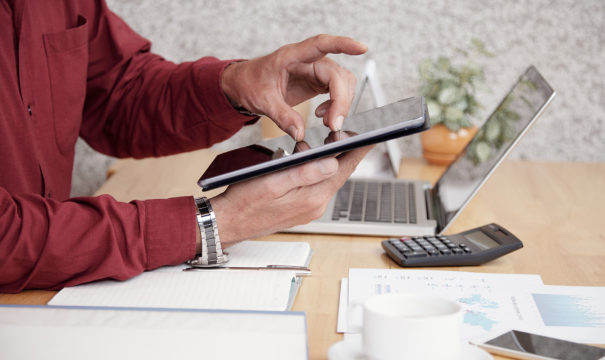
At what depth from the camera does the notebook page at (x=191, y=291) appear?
511mm

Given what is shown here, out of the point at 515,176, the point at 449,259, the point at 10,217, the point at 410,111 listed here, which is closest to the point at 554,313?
the point at 449,259

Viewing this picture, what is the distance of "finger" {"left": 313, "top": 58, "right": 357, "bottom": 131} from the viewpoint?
0.61 meters

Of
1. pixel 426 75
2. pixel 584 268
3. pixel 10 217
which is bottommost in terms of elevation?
pixel 584 268

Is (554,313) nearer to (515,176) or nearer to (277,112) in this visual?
(277,112)

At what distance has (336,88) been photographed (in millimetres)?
653

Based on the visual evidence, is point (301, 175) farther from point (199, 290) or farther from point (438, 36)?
point (438, 36)

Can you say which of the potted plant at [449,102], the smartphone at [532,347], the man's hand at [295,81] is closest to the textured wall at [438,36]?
the potted plant at [449,102]

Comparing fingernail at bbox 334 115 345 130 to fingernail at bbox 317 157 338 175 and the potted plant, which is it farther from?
the potted plant

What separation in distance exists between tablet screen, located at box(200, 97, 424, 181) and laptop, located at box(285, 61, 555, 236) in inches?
6.6

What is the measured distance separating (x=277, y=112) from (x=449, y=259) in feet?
0.90

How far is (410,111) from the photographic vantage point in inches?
21.4

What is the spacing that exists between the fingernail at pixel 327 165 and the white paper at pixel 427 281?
130 millimetres

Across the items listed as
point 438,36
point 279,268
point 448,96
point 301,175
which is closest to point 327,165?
point 301,175

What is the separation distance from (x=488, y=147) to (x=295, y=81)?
34cm
